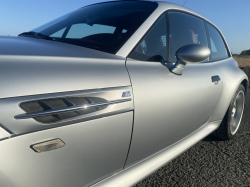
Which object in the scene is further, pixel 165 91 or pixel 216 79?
pixel 216 79

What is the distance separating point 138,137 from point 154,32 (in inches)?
31.3

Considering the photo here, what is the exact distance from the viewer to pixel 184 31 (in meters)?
1.99

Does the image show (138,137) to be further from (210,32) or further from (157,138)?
(210,32)

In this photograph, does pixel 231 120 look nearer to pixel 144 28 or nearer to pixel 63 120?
pixel 144 28

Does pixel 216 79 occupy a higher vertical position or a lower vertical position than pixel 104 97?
lower

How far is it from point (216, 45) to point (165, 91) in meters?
1.64

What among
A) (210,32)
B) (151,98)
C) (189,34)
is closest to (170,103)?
(151,98)

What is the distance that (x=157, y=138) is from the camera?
143cm

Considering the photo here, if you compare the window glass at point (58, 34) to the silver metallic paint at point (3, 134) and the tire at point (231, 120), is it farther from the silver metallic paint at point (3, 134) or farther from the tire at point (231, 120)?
the tire at point (231, 120)

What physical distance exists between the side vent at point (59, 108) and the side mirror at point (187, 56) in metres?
0.73

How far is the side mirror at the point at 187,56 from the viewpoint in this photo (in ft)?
4.95

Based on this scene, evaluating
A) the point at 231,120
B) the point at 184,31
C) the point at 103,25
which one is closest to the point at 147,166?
the point at 103,25

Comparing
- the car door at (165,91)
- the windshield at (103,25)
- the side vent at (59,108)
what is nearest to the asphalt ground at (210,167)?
the car door at (165,91)

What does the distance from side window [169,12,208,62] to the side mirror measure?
0.47ft
